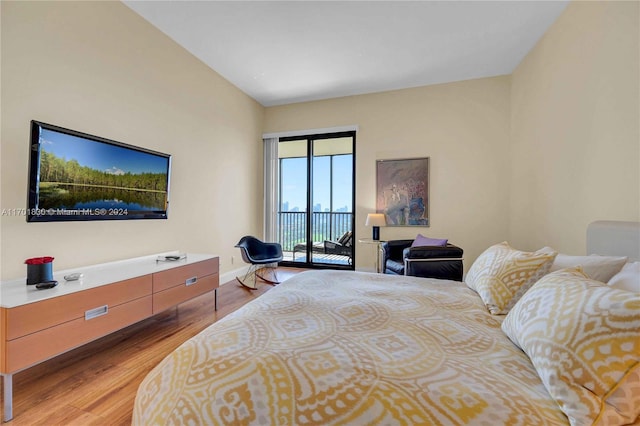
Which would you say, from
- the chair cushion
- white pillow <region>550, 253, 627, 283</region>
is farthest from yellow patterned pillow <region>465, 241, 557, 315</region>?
the chair cushion

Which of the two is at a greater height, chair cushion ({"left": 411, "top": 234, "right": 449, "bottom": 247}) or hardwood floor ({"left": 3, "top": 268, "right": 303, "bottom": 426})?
chair cushion ({"left": 411, "top": 234, "right": 449, "bottom": 247})

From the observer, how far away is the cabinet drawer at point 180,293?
7.29 ft

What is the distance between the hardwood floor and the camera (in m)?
1.37

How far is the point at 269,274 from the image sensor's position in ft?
14.5

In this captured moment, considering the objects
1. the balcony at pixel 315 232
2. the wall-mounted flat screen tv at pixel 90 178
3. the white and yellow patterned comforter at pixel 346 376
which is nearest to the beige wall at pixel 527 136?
the balcony at pixel 315 232

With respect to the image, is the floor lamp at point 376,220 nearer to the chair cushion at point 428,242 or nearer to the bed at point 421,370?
the chair cushion at point 428,242

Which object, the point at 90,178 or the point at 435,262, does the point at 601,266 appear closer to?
the point at 435,262

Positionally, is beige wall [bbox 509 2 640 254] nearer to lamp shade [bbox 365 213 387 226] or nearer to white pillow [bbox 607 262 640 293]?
white pillow [bbox 607 262 640 293]

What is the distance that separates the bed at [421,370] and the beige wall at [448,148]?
3.20 m

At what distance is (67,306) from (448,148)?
15.0 feet

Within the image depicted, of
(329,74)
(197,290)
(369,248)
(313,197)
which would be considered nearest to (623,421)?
→ (197,290)

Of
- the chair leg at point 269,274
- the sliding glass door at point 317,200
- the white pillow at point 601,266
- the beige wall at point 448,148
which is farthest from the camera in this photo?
the sliding glass door at point 317,200

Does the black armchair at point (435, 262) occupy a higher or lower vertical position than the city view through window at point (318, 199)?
lower

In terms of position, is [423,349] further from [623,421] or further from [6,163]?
[6,163]
